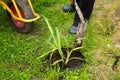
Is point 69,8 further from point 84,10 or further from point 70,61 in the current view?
point 70,61

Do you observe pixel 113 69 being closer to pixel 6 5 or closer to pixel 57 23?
pixel 57 23

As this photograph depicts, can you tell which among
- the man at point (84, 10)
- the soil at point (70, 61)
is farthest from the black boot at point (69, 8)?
the soil at point (70, 61)

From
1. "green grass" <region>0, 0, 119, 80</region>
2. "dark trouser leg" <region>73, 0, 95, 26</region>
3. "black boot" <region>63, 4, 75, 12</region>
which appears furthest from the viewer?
"black boot" <region>63, 4, 75, 12</region>

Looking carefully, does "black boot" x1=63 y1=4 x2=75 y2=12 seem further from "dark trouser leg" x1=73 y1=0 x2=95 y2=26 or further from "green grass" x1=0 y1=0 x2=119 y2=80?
"dark trouser leg" x1=73 y1=0 x2=95 y2=26

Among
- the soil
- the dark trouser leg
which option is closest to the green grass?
the soil

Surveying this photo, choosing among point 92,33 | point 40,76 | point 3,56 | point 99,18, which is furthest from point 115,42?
point 3,56

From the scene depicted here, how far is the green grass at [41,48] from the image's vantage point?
3461 millimetres

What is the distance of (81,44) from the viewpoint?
372 cm

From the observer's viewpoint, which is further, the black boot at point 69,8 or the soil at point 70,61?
the black boot at point 69,8

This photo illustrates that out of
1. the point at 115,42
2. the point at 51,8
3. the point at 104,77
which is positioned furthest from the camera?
the point at 51,8

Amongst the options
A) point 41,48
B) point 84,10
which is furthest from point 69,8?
point 41,48

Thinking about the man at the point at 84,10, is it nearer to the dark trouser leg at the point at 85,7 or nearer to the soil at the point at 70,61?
the dark trouser leg at the point at 85,7

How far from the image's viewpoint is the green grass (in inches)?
136

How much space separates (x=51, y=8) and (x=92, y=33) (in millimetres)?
944
